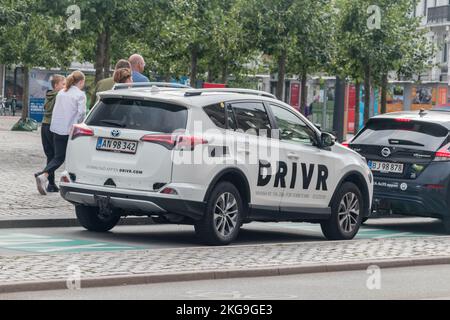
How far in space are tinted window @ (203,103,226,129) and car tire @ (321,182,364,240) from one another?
7.31 feet

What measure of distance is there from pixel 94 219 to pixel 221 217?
1.90 metres

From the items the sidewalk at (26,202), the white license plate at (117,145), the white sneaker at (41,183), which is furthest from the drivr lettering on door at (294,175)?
the white sneaker at (41,183)

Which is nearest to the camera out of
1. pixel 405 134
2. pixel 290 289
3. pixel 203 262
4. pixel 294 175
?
pixel 290 289

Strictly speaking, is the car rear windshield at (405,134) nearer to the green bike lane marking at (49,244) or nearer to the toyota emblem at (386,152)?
the toyota emblem at (386,152)

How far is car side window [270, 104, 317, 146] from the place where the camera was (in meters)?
15.8

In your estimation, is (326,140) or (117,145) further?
(326,140)

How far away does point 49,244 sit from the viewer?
1431cm

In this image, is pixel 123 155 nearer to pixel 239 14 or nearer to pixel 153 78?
pixel 239 14

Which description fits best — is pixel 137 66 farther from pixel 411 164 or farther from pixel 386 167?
pixel 411 164

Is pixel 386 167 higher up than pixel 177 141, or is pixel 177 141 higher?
pixel 177 141

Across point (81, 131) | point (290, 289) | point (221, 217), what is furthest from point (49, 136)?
point (290, 289)

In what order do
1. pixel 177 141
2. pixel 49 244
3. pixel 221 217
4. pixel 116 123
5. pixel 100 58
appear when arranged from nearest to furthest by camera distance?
pixel 177 141 < pixel 49 244 < pixel 221 217 < pixel 116 123 < pixel 100 58

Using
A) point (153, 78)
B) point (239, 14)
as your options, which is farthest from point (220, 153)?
point (153, 78)

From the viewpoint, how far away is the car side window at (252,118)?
15133 millimetres
